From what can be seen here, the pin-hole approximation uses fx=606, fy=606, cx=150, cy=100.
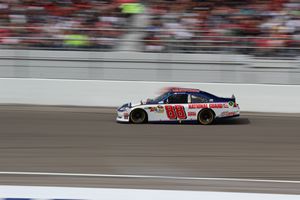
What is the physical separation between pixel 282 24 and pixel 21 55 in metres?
6.65

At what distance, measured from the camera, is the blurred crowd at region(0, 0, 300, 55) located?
49.6ft

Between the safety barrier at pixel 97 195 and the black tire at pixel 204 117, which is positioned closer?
the safety barrier at pixel 97 195

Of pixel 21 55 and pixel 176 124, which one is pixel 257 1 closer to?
pixel 176 124

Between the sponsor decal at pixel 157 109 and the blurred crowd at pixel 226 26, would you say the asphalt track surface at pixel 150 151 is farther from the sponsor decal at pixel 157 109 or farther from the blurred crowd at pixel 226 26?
the blurred crowd at pixel 226 26

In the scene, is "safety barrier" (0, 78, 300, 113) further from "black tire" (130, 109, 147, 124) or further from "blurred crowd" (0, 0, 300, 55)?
"black tire" (130, 109, 147, 124)

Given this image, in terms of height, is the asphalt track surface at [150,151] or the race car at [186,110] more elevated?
the race car at [186,110]

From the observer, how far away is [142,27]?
15.8 metres

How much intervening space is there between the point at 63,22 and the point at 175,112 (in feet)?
15.7

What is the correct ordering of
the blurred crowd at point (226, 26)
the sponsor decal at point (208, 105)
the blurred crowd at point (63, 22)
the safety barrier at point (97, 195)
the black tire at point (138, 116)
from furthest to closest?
the blurred crowd at point (63, 22) < the blurred crowd at point (226, 26) < the sponsor decal at point (208, 105) < the black tire at point (138, 116) < the safety barrier at point (97, 195)

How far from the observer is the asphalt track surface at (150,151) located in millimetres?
7977

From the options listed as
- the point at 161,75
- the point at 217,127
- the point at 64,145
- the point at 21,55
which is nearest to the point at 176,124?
the point at 217,127

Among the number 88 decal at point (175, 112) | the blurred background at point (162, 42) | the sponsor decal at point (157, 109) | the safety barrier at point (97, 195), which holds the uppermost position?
the blurred background at point (162, 42)

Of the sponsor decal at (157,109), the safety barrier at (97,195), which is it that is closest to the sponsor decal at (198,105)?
the sponsor decal at (157,109)

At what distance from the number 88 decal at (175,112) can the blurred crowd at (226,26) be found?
248cm
